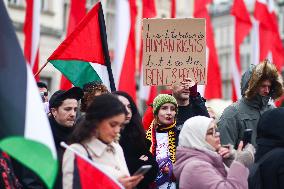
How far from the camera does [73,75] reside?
7.57 m

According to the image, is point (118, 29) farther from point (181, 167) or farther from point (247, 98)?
point (181, 167)

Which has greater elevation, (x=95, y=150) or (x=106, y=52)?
(x=106, y=52)

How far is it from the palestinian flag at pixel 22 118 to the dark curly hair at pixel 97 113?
526 mm

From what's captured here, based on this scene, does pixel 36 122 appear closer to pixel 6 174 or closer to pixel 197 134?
pixel 6 174

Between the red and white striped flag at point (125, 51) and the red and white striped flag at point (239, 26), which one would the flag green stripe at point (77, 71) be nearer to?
the red and white striped flag at point (125, 51)

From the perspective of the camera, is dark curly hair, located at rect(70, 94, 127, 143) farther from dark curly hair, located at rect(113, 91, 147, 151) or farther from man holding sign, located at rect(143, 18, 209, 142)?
man holding sign, located at rect(143, 18, 209, 142)

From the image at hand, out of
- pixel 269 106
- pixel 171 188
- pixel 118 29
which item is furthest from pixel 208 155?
pixel 118 29

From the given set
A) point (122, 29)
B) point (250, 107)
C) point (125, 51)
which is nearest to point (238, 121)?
point (250, 107)

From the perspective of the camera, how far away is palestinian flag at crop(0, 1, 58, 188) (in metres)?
→ 4.09

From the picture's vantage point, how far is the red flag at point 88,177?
179 inches

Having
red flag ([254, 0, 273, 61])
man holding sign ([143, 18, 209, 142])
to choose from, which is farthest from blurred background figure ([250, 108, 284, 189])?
red flag ([254, 0, 273, 61])

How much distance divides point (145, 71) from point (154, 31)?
0.42 metres

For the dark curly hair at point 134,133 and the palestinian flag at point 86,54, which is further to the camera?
the palestinian flag at point 86,54

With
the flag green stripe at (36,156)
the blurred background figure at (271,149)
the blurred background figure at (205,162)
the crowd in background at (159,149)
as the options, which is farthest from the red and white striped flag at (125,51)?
the flag green stripe at (36,156)
